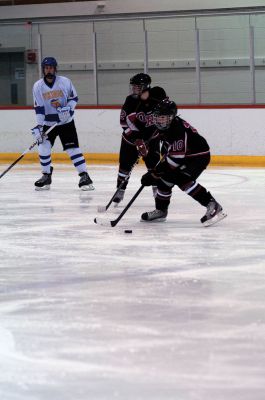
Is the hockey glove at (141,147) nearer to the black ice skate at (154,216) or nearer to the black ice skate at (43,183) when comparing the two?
the black ice skate at (154,216)

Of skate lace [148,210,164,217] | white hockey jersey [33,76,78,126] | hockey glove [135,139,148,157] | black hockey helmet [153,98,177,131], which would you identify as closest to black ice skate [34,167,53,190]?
white hockey jersey [33,76,78,126]

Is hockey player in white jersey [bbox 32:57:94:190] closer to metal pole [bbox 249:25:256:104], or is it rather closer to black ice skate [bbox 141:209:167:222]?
black ice skate [bbox 141:209:167:222]

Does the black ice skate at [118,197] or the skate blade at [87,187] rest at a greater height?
the black ice skate at [118,197]

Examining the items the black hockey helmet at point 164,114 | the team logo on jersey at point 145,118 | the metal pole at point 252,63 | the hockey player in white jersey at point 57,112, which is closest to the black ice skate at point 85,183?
the hockey player in white jersey at point 57,112

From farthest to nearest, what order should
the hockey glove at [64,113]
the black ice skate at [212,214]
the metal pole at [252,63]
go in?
the metal pole at [252,63], the hockey glove at [64,113], the black ice skate at [212,214]

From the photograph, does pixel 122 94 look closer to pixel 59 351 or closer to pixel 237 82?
pixel 237 82

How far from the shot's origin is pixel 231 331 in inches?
122

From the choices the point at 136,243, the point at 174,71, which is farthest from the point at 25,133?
the point at 136,243

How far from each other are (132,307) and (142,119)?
9.18 feet

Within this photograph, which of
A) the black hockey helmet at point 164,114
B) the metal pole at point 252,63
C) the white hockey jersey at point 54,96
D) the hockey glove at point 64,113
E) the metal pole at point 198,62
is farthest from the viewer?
the metal pole at point 198,62

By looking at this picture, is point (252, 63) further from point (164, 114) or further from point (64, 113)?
point (164, 114)

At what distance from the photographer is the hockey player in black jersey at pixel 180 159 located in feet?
17.5

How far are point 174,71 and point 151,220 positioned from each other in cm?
490

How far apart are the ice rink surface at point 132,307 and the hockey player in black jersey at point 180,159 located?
0.63 feet
